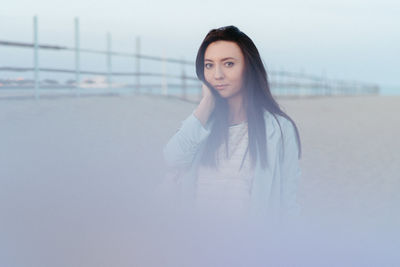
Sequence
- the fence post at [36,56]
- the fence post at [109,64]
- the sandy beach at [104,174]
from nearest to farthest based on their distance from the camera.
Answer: the sandy beach at [104,174] < the fence post at [36,56] < the fence post at [109,64]

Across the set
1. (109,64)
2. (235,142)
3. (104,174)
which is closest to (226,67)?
(235,142)

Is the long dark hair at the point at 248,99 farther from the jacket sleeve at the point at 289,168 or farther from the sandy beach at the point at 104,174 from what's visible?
the sandy beach at the point at 104,174

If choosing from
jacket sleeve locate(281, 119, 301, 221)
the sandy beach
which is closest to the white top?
jacket sleeve locate(281, 119, 301, 221)

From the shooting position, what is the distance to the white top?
5.94 ft

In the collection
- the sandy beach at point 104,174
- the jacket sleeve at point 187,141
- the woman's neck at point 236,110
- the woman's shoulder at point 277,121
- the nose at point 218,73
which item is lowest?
the sandy beach at point 104,174

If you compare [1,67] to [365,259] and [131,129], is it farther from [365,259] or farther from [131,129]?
[365,259]

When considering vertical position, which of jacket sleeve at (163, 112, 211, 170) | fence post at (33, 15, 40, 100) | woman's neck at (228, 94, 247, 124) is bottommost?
jacket sleeve at (163, 112, 211, 170)

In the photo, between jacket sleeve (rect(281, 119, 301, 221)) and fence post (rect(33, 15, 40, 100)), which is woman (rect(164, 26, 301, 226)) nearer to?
jacket sleeve (rect(281, 119, 301, 221))

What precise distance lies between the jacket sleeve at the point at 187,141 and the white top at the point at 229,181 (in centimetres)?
8

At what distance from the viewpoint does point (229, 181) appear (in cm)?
182

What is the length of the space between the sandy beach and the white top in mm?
601

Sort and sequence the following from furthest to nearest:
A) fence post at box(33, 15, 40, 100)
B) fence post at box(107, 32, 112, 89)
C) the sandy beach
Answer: fence post at box(107, 32, 112, 89) → fence post at box(33, 15, 40, 100) → the sandy beach

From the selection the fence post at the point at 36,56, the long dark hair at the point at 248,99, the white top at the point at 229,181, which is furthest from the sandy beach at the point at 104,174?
the long dark hair at the point at 248,99

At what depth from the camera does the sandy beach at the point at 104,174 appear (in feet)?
10.5
